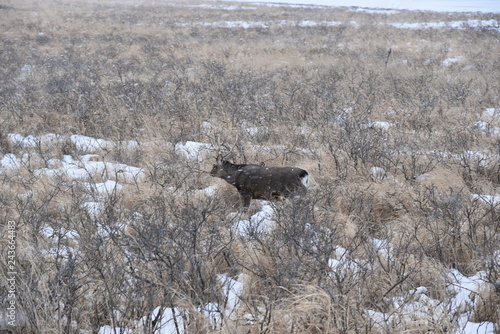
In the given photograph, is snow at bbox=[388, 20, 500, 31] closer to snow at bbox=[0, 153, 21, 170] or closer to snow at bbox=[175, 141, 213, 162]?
snow at bbox=[175, 141, 213, 162]

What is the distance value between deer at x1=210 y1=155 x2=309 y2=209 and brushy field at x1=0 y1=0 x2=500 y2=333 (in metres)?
0.21

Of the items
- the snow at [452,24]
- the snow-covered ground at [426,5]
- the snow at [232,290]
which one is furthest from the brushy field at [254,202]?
the snow-covered ground at [426,5]

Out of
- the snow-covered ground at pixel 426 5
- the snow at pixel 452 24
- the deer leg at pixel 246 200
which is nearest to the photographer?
the deer leg at pixel 246 200

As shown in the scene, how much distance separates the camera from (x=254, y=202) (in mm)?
4809

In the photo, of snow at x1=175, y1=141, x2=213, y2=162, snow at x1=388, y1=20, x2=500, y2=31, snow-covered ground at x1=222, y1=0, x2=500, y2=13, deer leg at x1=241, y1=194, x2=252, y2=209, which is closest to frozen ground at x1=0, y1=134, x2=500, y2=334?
snow at x1=175, y1=141, x2=213, y2=162

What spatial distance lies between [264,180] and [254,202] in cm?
37

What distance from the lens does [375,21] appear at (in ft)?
79.0

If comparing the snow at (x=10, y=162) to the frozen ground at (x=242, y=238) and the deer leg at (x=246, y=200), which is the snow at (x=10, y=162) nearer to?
the frozen ground at (x=242, y=238)

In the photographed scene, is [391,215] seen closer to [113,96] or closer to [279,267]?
[279,267]

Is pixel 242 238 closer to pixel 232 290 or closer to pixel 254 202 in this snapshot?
pixel 232 290

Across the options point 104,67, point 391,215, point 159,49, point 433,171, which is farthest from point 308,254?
point 159,49

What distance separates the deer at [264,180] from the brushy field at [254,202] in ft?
0.70

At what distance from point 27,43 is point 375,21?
711 inches

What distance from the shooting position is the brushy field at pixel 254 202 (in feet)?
A: 8.71
